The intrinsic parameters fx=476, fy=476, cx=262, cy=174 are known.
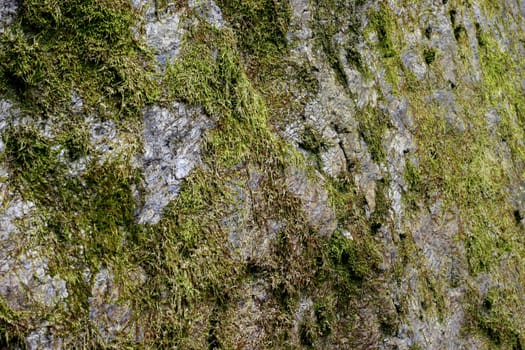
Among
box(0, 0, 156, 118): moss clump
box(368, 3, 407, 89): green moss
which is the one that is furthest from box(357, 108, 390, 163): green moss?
box(0, 0, 156, 118): moss clump

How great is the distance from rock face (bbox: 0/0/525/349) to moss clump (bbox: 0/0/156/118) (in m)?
0.01

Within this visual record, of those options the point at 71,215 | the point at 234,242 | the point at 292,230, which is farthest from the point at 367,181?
the point at 71,215

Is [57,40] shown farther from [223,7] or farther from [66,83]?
[223,7]

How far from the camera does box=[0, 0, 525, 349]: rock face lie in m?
3.15

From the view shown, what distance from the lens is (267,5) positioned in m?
4.54

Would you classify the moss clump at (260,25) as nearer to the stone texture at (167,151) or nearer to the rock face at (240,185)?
the rock face at (240,185)

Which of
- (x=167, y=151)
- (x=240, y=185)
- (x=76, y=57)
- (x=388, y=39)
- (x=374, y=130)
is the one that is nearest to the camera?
(x=76, y=57)

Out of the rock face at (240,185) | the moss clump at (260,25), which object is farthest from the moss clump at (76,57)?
the moss clump at (260,25)

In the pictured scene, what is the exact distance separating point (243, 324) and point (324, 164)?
166cm

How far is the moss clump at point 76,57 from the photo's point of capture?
321cm

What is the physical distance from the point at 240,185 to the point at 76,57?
1545 mm

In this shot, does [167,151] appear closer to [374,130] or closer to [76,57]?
[76,57]

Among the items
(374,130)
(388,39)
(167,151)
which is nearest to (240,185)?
(167,151)

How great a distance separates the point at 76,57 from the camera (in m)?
3.41
